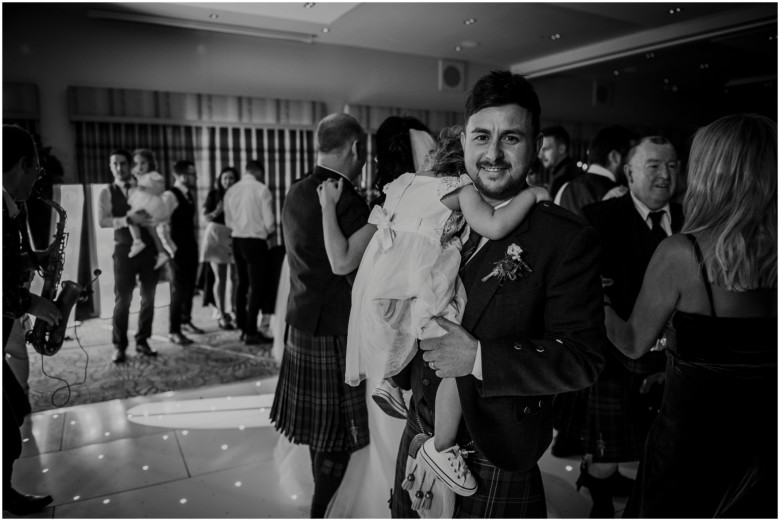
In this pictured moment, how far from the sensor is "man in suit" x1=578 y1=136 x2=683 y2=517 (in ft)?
7.41

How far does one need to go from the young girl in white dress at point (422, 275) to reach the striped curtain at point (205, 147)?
4.95m

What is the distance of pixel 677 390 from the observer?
4.99 ft

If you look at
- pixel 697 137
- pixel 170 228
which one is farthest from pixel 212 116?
pixel 697 137

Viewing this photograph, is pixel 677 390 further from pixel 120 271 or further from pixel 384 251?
pixel 120 271

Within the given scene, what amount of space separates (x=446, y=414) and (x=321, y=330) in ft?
3.21

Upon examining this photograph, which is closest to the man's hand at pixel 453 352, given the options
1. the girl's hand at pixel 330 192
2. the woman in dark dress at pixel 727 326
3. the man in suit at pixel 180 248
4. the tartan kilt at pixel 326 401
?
the woman in dark dress at pixel 727 326

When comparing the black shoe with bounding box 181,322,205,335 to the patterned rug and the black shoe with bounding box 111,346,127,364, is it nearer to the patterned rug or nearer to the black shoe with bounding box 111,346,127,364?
the patterned rug

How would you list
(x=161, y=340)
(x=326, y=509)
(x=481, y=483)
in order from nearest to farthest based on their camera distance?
1. (x=481, y=483)
2. (x=326, y=509)
3. (x=161, y=340)

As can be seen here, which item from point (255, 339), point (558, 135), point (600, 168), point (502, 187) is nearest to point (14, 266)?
point (502, 187)

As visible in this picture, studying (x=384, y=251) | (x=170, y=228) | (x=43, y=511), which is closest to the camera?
(x=384, y=251)

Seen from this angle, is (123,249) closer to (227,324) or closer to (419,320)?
(227,324)

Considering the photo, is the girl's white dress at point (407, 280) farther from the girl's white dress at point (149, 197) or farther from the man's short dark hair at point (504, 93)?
the girl's white dress at point (149, 197)

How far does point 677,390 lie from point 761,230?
49cm

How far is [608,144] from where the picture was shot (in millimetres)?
3133
